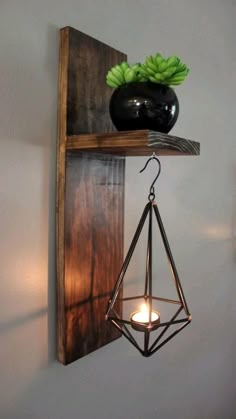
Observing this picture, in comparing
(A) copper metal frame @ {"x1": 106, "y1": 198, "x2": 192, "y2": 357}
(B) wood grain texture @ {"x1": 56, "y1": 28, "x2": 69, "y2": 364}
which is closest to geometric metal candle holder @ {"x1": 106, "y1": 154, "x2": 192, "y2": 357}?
(A) copper metal frame @ {"x1": 106, "y1": 198, "x2": 192, "y2": 357}

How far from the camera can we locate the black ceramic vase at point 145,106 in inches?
24.3

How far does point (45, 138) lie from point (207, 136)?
711 millimetres

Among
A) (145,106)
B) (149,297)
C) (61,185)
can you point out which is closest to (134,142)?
(145,106)

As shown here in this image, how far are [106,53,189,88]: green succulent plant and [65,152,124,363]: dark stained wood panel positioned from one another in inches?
7.6

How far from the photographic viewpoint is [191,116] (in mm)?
1142

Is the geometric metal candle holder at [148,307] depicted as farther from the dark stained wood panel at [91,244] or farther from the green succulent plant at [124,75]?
the green succulent plant at [124,75]

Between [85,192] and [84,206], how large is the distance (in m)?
0.03

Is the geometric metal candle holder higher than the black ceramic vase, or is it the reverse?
the black ceramic vase

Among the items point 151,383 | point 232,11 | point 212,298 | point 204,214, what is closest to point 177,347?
point 151,383

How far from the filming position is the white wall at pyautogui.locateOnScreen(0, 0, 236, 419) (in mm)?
676

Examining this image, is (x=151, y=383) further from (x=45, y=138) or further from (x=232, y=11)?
(x=232, y=11)

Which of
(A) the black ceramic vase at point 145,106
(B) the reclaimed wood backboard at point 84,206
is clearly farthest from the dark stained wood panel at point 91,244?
(A) the black ceramic vase at point 145,106

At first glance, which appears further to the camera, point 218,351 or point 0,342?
point 218,351

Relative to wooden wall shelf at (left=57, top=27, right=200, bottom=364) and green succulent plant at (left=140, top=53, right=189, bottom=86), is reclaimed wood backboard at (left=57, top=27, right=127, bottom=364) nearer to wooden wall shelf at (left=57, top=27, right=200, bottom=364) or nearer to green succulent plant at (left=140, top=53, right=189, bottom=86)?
wooden wall shelf at (left=57, top=27, right=200, bottom=364)
